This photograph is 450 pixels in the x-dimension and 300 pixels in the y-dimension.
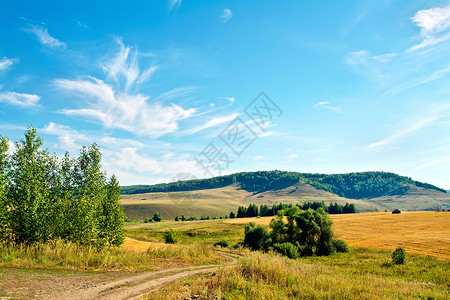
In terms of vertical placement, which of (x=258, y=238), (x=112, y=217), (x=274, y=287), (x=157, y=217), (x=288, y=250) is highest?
(x=112, y=217)

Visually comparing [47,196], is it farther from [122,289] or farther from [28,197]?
[122,289]

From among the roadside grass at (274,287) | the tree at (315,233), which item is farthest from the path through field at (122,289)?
the tree at (315,233)

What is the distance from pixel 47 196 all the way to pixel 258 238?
4461 cm

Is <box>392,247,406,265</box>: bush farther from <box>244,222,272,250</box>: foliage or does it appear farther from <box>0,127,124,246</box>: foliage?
<box>0,127,124,246</box>: foliage

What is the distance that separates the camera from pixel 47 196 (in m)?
22.3

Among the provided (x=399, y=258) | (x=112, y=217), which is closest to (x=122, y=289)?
(x=112, y=217)

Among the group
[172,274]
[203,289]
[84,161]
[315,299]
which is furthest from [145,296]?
[84,161]

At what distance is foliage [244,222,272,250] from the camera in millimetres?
56281

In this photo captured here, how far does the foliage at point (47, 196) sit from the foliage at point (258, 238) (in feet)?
122

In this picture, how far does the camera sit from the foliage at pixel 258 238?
185 ft

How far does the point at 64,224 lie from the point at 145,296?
15287mm

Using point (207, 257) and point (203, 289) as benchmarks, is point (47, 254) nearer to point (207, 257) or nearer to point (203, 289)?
point (203, 289)

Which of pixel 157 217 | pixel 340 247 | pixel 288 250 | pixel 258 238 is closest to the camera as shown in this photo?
pixel 288 250

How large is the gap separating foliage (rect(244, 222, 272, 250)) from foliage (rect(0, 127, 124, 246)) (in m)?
37.3
